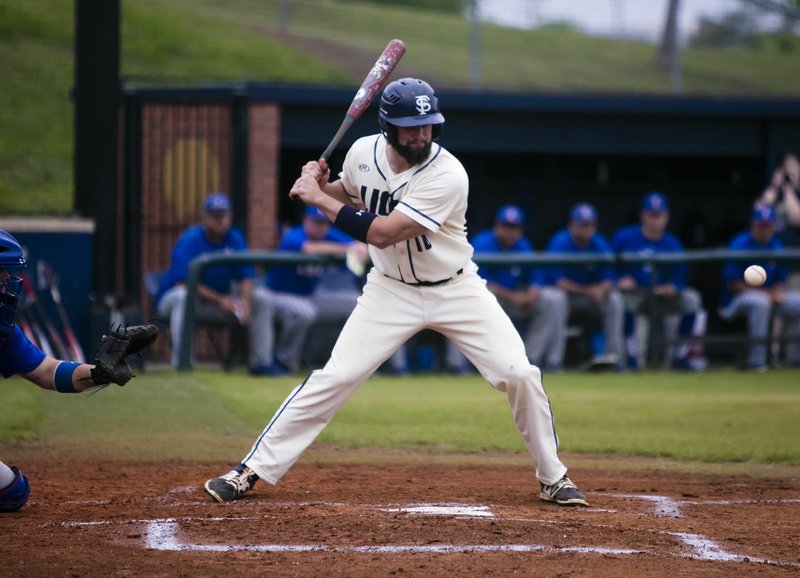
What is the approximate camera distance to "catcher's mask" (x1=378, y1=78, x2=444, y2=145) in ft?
17.8

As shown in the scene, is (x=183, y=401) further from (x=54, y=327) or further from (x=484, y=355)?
(x=484, y=355)

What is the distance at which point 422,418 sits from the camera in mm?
8578

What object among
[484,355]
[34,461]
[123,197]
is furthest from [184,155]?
[484,355]

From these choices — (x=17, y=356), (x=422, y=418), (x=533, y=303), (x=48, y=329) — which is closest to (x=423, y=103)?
(x=17, y=356)

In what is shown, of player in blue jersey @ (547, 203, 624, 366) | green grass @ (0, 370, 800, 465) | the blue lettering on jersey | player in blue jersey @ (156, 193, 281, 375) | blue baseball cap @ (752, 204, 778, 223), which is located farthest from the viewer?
blue baseball cap @ (752, 204, 778, 223)

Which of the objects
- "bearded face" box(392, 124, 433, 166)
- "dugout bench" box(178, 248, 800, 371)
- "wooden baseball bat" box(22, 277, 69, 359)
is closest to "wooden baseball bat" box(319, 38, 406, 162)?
"bearded face" box(392, 124, 433, 166)

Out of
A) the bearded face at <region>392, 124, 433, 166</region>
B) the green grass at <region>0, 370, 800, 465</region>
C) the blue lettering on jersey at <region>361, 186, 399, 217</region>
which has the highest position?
the bearded face at <region>392, 124, 433, 166</region>

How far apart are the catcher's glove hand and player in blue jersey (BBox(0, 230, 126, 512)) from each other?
111 millimetres

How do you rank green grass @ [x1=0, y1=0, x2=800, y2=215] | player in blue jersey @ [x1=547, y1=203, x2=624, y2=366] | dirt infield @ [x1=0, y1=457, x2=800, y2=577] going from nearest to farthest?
1. dirt infield @ [x1=0, y1=457, x2=800, y2=577]
2. player in blue jersey @ [x1=547, y1=203, x2=624, y2=366]
3. green grass @ [x1=0, y1=0, x2=800, y2=215]

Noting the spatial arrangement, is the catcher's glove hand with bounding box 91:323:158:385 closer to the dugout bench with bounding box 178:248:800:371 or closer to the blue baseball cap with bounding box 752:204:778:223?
the dugout bench with bounding box 178:248:800:371

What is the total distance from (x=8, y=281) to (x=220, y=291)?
586 centimetres

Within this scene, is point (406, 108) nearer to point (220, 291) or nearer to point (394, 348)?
point (394, 348)

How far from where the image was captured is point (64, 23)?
19938mm

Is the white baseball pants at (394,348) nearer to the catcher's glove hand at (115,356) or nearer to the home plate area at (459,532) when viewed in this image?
the home plate area at (459,532)
